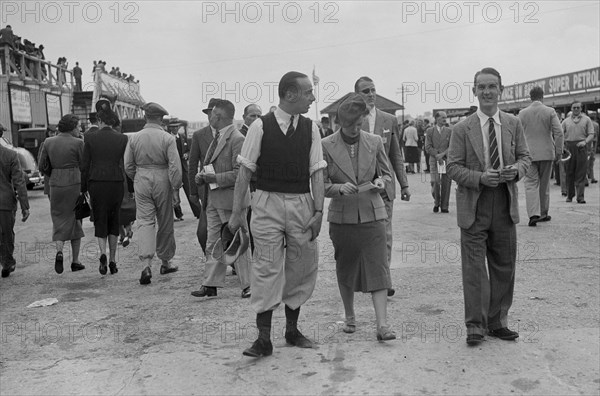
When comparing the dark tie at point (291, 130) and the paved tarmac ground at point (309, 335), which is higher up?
the dark tie at point (291, 130)

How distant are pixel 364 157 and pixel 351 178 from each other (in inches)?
7.8

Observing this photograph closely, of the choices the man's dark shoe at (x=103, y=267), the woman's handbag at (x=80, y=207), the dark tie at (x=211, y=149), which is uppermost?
the dark tie at (x=211, y=149)

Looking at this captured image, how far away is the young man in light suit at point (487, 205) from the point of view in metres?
5.14

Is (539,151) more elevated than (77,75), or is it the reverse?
(77,75)

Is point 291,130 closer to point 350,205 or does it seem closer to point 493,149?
point 350,205

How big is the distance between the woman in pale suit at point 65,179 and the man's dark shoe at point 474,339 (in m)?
5.38

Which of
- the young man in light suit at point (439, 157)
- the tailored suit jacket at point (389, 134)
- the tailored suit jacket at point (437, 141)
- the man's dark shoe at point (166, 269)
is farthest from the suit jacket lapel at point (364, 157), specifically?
the tailored suit jacket at point (437, 141)

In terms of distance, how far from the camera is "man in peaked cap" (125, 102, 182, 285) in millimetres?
7816

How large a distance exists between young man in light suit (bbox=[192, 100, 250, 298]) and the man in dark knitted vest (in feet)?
5.89

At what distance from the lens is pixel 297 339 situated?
17.0 feet

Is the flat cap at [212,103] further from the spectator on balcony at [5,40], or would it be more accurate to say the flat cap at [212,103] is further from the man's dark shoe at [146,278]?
the spectator on balcony at [5,40]

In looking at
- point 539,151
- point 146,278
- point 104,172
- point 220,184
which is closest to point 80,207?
point 104,172

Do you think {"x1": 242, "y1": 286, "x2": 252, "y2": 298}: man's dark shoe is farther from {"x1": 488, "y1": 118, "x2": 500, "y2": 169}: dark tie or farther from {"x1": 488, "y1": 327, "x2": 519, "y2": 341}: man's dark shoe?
{"x1": 488, "y1": 118, "x2": 500, "y2": 169}: dark tie

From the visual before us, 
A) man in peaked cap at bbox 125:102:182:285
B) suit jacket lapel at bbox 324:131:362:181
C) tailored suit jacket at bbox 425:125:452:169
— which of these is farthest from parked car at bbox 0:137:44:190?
suit jacket lapel at bbox 324:131:362:181
